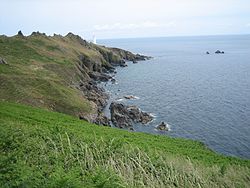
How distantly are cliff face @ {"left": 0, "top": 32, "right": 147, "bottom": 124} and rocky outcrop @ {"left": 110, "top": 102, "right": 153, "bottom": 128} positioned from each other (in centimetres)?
295

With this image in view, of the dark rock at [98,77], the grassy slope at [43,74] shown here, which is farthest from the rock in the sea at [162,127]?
the dark rock at [98,77]

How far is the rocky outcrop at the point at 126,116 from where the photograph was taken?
57000 mm

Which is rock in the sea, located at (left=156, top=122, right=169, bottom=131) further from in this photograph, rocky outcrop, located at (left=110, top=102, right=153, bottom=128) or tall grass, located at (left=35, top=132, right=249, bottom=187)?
tall grass, located at (left=35, top=132, right=249, bottom=187)

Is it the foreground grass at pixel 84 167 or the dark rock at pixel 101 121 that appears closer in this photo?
the foreground grass at pixel 84 167

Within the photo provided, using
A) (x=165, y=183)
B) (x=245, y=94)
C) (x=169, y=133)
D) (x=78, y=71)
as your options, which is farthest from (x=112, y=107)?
(x=165, y=183)

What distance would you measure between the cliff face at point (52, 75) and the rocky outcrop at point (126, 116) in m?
2.95

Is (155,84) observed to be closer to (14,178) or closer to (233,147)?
(233,147)

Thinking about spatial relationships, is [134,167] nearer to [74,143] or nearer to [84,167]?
[84,167]

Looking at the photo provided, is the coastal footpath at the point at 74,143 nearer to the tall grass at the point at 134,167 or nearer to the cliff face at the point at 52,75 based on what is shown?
the tall grass at the point at 134,167

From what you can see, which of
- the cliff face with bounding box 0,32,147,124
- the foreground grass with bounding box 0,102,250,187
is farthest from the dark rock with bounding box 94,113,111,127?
the foreground grass with bounding box 0,102,250,187

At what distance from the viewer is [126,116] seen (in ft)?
196

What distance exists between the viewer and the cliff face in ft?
172

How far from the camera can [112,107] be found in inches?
2516

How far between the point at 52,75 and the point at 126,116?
64.2 ft
